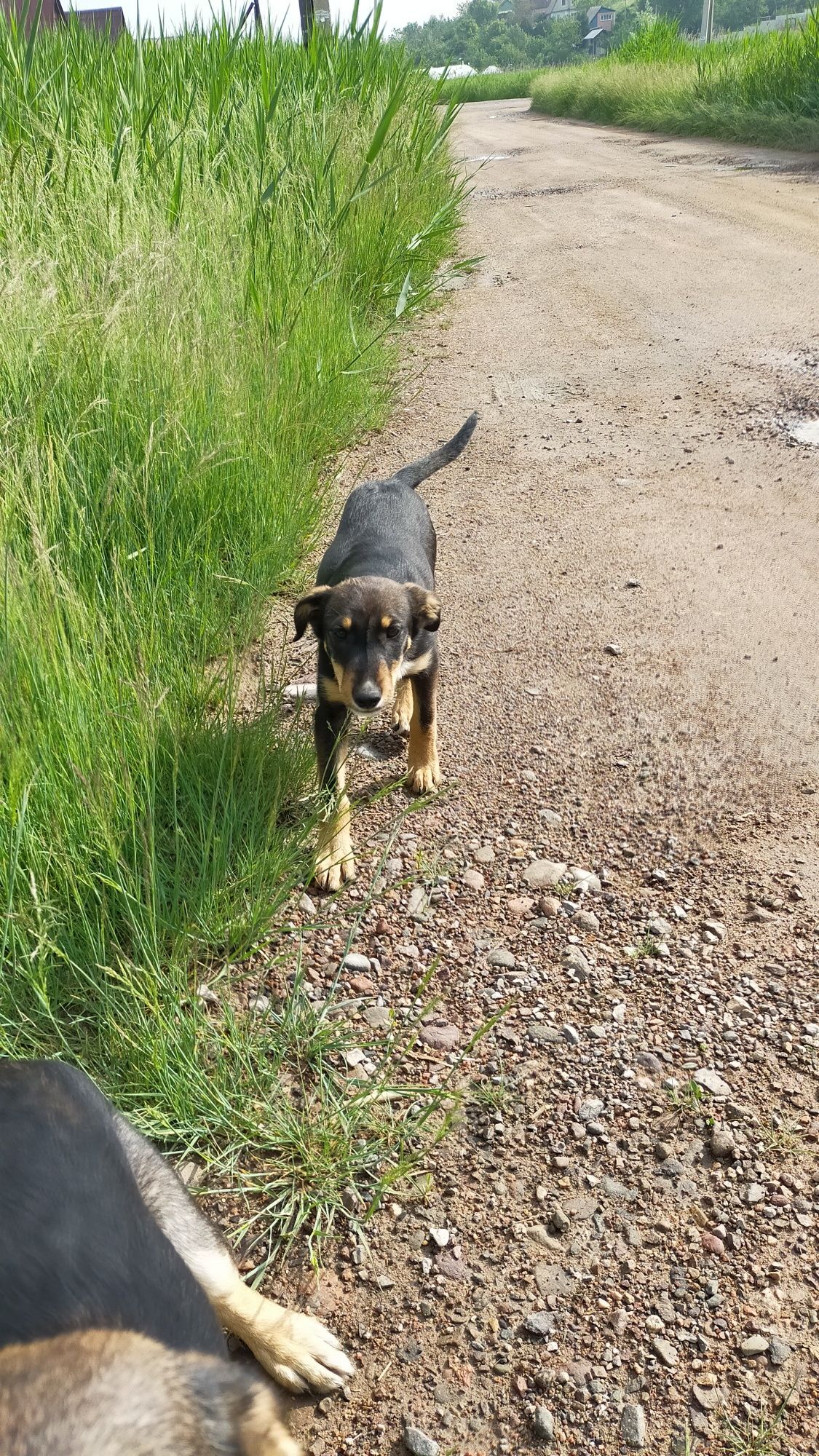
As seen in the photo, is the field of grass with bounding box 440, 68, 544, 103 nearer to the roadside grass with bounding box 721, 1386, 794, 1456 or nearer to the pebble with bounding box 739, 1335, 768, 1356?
the pebble with bounding box 739, 1335, 768, 1356

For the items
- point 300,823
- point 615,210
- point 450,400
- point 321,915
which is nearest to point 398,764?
point 300,823

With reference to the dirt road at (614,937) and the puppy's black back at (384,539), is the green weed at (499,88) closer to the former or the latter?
the dirt road at (614,937)

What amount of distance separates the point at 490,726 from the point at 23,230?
259 cm

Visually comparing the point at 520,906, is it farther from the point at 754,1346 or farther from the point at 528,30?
the point at 528,30

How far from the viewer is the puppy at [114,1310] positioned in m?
1.08

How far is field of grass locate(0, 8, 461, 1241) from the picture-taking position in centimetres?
232

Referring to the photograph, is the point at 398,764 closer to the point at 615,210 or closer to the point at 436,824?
the point at 436,824

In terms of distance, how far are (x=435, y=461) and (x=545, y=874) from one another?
2531 mm

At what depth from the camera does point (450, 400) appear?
22.3 ft

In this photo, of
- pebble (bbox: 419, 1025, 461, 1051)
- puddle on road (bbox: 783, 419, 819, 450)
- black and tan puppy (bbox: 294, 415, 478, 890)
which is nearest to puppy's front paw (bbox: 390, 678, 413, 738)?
black and tan puppy (bbox: 294, 415, 478, 890)

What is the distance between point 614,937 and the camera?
2.90 metres

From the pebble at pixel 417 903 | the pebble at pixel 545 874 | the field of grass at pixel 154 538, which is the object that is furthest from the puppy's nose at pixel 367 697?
the pebble at pixel 545 874

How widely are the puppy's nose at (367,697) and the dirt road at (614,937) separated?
442 mm

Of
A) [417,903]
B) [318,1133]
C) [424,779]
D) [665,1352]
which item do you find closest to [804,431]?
[424,779]
